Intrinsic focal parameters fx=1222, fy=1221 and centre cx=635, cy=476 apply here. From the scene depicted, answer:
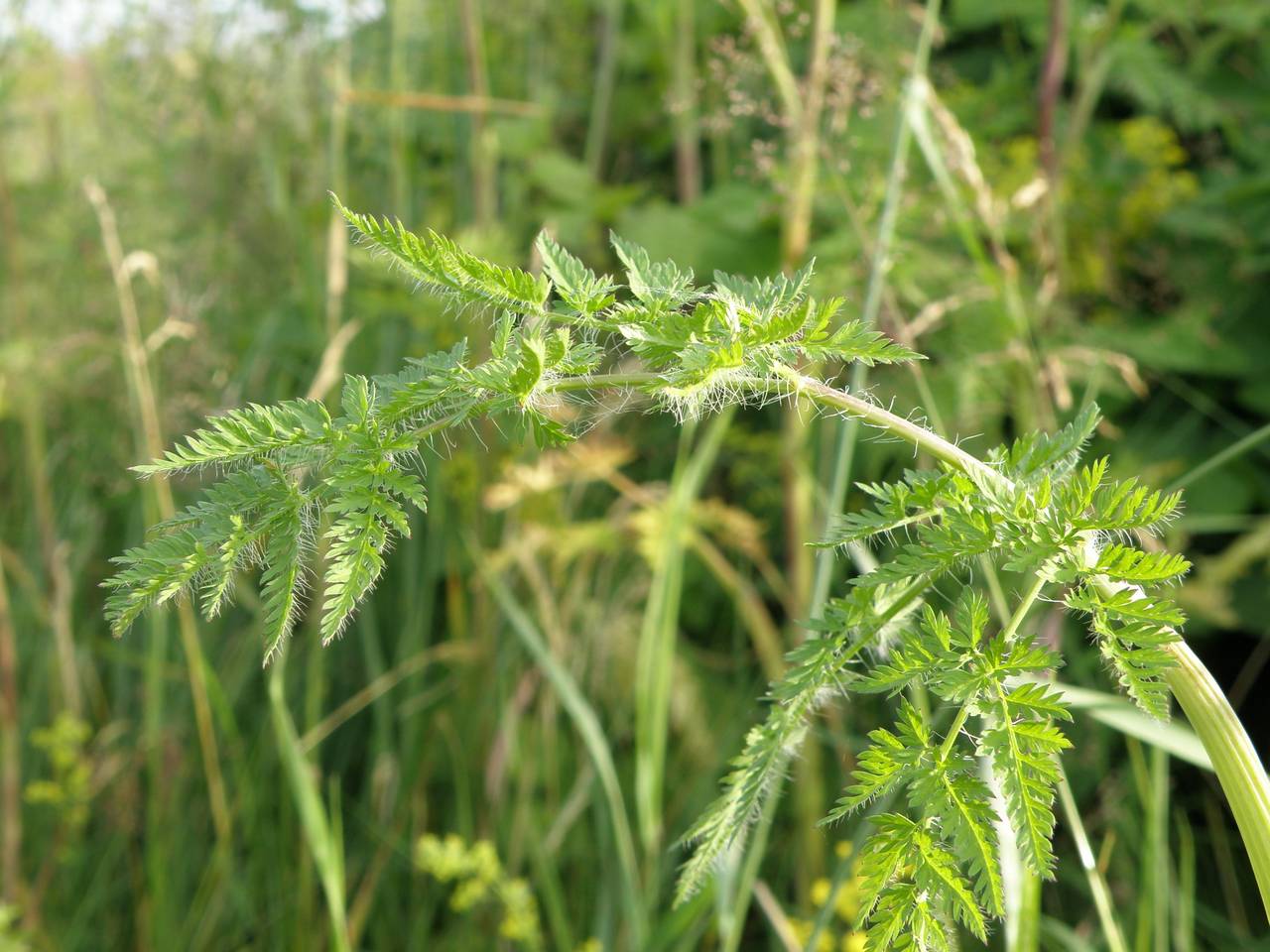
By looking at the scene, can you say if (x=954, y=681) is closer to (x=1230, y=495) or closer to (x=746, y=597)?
(x=746, y=597)

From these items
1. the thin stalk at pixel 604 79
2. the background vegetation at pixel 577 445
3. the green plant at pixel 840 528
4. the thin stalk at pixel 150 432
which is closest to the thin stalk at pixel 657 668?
the background vegetation at pixel 577 445

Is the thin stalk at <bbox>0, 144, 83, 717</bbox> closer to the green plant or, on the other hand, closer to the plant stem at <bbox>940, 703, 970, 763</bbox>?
the green plant

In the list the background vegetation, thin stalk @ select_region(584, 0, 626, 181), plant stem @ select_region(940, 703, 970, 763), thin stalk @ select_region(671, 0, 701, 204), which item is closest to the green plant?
plant stem @ select_region(940, 703, 970, 763)

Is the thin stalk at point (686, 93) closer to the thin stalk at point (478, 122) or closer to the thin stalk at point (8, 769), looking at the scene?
the thin stalk at point (478, 122)

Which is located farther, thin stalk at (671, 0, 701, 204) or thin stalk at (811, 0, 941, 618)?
thin stalk at (671, 0, 701, 204)

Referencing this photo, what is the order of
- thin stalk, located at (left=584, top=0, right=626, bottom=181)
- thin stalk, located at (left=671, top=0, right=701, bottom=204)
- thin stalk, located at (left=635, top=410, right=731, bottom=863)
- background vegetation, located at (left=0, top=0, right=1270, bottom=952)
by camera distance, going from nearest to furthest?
thin stalk, located at (left=635, top=410, right=731, bottom=863), background vegetation, located at (left=0, top=0, right=1270, bottom=952), thin stalk, located at (left=671, top=0, right=701, bottom=204), thin stalk, located at (left=584, top=0, right=626, bottom=181)

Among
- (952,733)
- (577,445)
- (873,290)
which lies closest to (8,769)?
(577,445)
